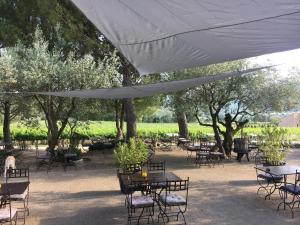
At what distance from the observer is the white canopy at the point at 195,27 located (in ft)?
10.3

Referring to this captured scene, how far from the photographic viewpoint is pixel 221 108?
1410cm

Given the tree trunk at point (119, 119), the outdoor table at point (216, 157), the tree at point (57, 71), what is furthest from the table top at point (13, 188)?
the tree trunk at point (119, 119)

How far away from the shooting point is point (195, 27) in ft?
12.3

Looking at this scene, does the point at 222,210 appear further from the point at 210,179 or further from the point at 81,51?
the point at 81,51

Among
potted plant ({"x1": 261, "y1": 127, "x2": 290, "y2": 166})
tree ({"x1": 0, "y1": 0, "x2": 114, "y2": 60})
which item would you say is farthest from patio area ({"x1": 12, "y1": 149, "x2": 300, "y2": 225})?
tree ({"x1": 0, "y1": 0, "x2": 114, "y2": 60})

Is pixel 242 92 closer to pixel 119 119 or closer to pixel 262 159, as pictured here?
pixel 262 159

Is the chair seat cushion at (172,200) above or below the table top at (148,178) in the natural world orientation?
below

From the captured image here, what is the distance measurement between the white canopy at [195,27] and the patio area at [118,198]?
2961mm

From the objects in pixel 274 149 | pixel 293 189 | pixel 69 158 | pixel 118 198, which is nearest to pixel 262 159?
pixel 274 149

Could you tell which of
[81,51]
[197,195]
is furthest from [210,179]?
[81,51]

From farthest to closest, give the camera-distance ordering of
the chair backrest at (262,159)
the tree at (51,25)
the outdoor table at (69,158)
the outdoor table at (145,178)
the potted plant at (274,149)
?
1. the tree at (51,25)
2. the outdoor table at (69,158)
3. the chair backrest at (262,159)
4. the potted plant at (274,149)
5. the outdoor table at (145,178)

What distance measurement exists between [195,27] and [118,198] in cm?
504

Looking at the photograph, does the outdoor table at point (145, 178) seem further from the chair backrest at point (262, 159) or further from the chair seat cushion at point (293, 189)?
the chair backrest at point (262, 159)

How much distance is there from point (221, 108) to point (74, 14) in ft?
20.4
